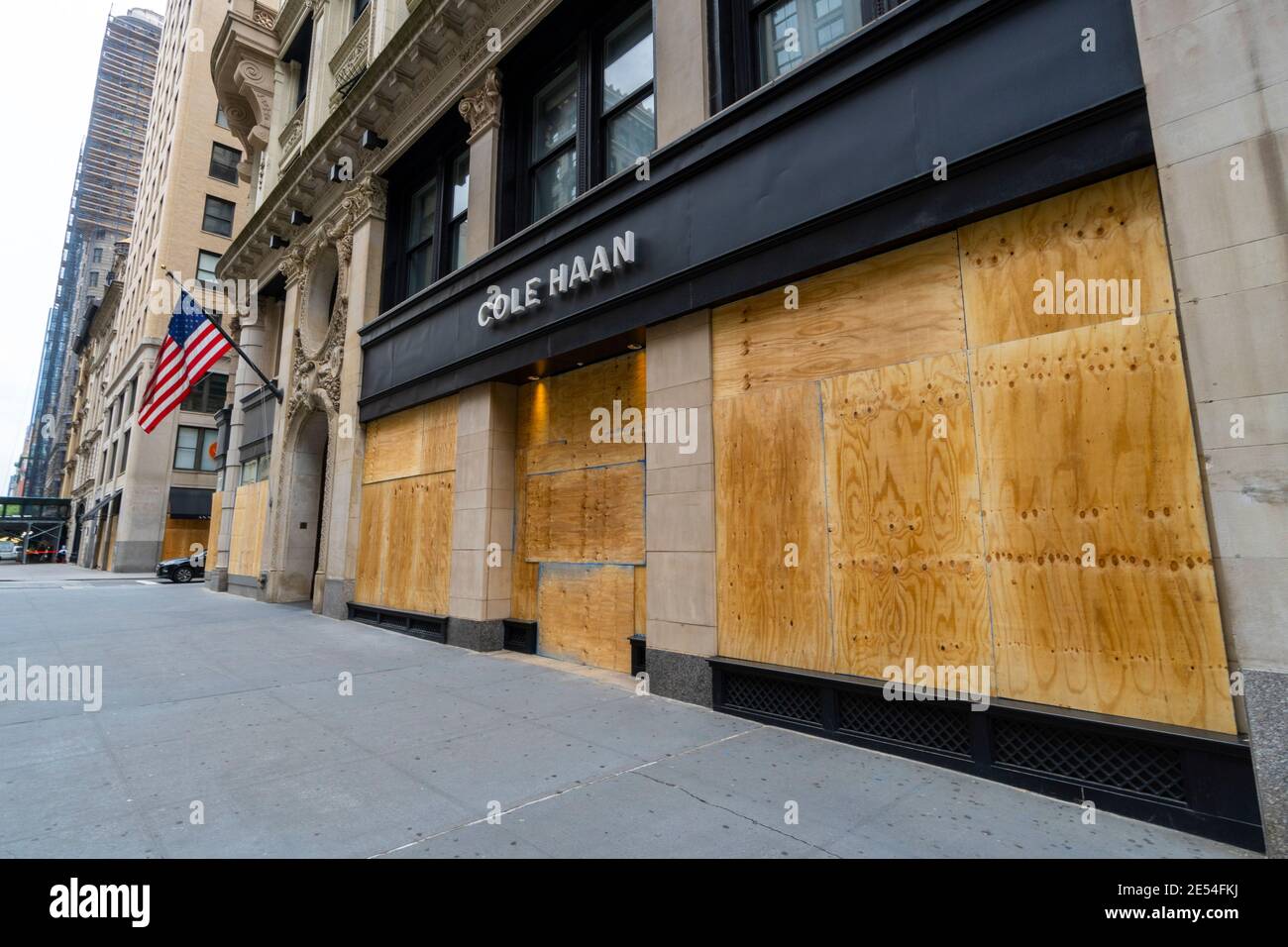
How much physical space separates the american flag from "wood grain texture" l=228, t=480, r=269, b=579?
11.1 ft

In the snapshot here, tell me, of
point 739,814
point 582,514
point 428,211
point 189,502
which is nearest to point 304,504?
point 428,211

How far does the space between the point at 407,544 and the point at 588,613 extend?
5.00m

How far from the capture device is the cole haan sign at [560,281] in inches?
312

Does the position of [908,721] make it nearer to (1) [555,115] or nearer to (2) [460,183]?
(1) [555,115]

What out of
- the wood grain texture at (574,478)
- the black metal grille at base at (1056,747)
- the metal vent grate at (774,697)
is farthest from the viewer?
the wood grain texture at (574,478)

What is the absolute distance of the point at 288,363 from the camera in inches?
701

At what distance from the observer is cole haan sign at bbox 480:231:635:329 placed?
7.91 metres

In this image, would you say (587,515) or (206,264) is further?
(206,264)

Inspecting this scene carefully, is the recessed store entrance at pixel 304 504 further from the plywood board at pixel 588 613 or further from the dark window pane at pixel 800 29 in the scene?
the dark window pane at pixel 800 29

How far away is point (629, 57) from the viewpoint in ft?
30.0

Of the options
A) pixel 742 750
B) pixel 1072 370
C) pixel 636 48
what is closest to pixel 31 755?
pixel 742 750

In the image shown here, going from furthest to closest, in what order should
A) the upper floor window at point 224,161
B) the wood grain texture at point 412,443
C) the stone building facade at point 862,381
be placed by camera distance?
the upper floor window at point 224,161, the wood grain texture at point 412,443, the stone building facade at point 862,381

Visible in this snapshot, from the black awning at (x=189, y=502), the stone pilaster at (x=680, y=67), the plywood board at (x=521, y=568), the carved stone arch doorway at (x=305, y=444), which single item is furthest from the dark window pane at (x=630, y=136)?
the black awning at (x=189, y=502)

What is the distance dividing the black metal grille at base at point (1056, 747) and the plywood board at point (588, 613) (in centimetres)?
281
